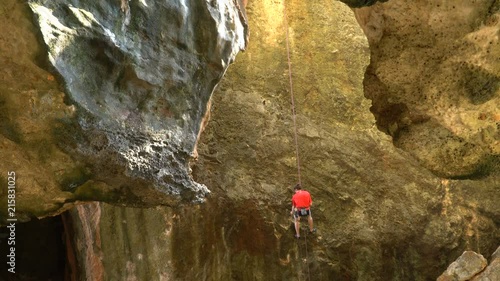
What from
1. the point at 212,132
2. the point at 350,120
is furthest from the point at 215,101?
the point at 350,120

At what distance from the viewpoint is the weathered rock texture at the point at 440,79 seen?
198 inches

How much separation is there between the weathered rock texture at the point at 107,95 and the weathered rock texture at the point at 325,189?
4.67 m

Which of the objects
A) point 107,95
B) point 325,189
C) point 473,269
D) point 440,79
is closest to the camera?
point 107,95

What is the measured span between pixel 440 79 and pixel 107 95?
3.00 meters

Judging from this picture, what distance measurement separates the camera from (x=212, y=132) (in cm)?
1017

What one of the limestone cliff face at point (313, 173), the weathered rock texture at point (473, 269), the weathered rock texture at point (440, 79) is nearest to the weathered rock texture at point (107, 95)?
the limestone cliff face at point (313, 173)

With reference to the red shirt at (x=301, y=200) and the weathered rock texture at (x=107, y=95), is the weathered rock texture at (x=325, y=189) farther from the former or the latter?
the weathered rock texture at (x=107, y=95)

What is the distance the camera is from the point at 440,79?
5445 mm

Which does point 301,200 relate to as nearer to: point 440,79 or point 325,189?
point 325,189

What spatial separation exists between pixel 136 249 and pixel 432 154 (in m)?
5.00

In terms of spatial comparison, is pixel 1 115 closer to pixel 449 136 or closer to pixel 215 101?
pixel 449 136

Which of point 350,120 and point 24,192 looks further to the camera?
point 350,120

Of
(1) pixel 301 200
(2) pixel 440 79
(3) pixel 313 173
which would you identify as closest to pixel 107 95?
(2) pixel 440 79

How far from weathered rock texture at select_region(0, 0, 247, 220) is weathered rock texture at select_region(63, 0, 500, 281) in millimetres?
4670
